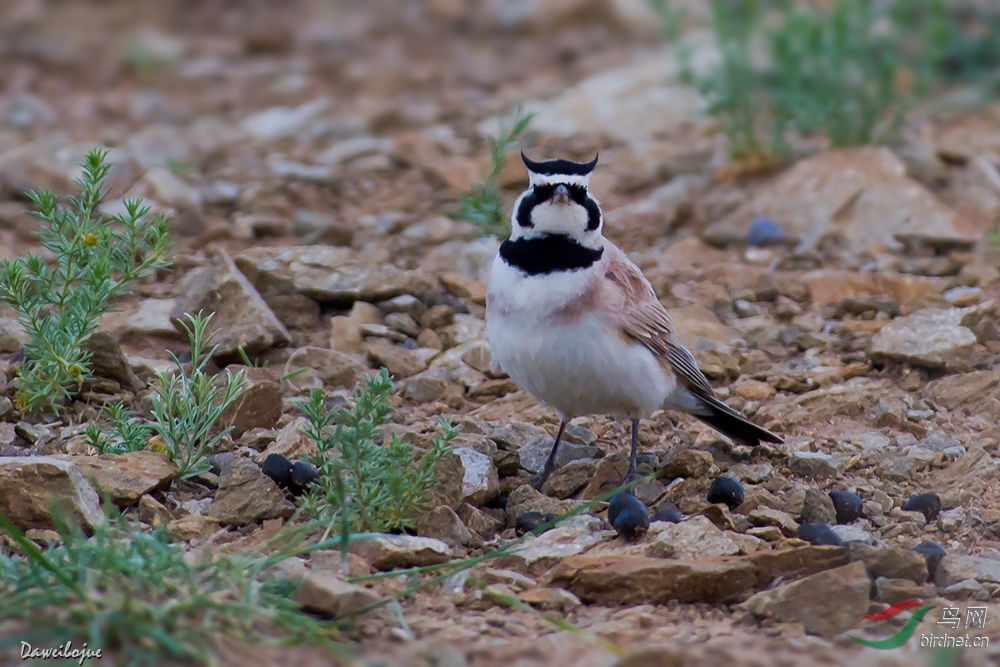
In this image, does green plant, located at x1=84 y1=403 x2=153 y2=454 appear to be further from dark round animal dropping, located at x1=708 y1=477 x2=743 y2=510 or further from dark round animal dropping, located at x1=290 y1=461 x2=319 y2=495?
dark round animal dropping, located at x1=708 y1=477 x2=743 y2=510

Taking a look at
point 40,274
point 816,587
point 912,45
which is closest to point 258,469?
point 40,274

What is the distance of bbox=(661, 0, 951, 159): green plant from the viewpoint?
7801 millimetres

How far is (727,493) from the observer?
4.48 meters

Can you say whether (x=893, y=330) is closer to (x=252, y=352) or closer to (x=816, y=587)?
(x=816, y=587)

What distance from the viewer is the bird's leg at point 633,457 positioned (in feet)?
15.9

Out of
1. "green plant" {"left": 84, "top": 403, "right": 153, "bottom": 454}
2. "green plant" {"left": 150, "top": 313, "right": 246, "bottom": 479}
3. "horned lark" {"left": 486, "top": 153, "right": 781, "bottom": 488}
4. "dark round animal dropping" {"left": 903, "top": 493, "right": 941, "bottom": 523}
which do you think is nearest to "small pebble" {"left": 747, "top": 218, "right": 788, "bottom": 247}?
"horned lark" {"left": 486, "top": 153, "right": 781, "bottom": 488}

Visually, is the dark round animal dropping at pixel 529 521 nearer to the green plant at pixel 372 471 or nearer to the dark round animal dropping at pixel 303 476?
the green plant at pixel 372 471

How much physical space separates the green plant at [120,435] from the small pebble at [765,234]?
156 inches

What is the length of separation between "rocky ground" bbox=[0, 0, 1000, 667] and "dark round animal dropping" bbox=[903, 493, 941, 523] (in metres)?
0.01

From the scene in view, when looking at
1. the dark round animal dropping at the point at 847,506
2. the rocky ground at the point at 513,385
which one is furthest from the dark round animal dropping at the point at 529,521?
the dark round animal dropping at the point at 847,506

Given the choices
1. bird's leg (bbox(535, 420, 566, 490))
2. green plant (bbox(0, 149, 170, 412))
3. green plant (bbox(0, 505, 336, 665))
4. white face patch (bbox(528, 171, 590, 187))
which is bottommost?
bird's leg (bbox(535, 420, 566, 490))

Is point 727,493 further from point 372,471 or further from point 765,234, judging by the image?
point 765,234

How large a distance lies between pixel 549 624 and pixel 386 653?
0.82m

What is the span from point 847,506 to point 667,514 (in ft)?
2.17
